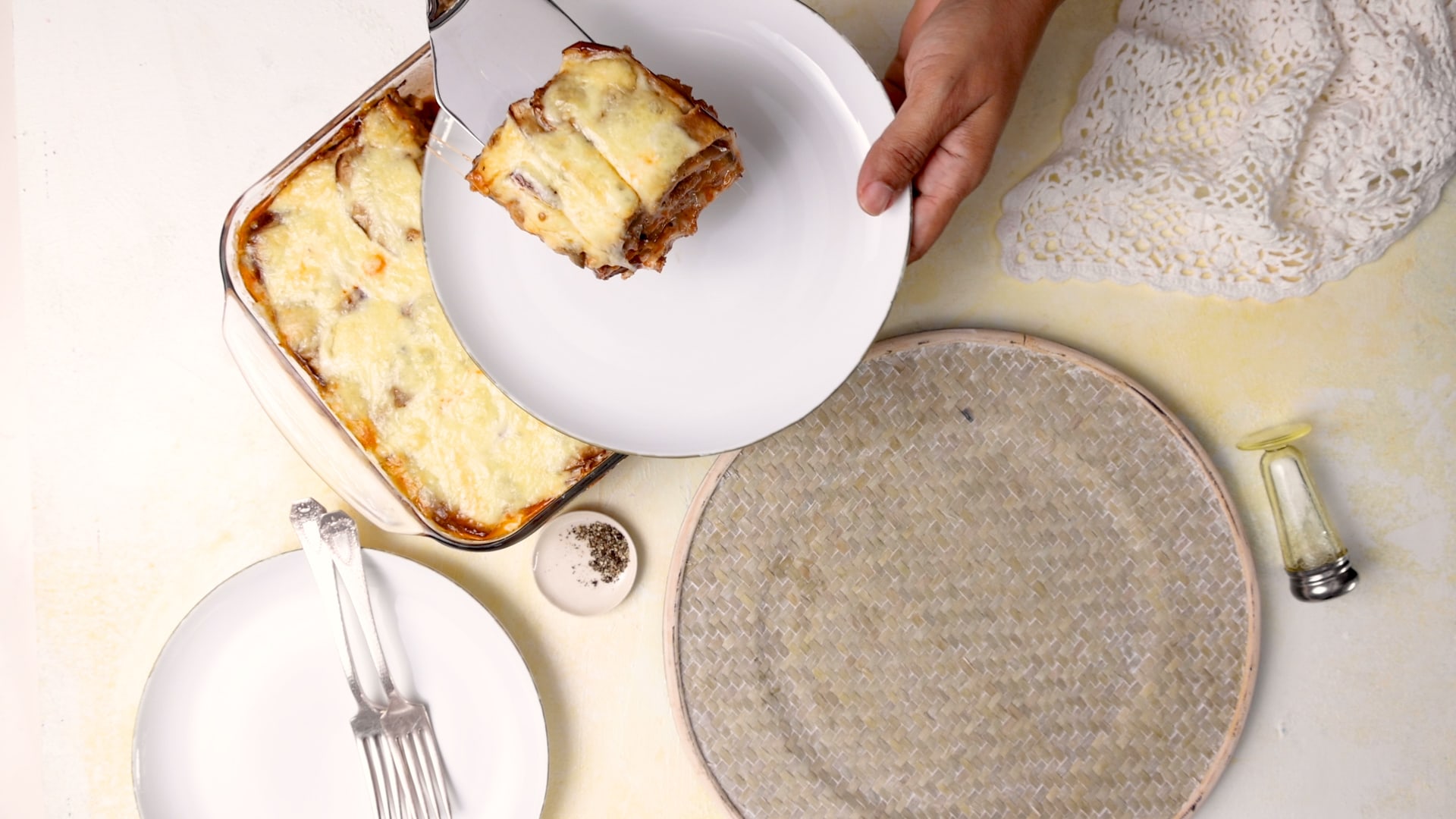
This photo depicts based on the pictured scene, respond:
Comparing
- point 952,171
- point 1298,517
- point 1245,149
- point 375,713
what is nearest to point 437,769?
point 375,713

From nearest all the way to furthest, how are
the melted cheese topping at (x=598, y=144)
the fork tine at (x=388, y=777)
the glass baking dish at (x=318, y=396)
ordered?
the melted cheese topping at (x=598, y=144) < the glass baking dish at (x=318, y=396) < the fork tine at (x=388, y=777)

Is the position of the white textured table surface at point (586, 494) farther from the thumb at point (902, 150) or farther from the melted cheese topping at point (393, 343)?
the thumb at point (902, 150)

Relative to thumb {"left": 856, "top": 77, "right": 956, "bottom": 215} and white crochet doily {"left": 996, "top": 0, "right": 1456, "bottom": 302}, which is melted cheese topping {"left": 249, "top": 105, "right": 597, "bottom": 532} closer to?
thumb {"left": 856, "top": 77, "right": 956, "bottom": 215}

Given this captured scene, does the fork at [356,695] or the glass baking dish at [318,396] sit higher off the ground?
the glass baking dish at [318,396]

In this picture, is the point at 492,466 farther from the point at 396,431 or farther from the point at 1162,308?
the point at 1162,308

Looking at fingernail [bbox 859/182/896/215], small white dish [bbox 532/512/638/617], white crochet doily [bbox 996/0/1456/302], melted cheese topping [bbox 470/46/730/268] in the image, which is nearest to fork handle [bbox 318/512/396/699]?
small white dish [bbox 532/512/638/617]

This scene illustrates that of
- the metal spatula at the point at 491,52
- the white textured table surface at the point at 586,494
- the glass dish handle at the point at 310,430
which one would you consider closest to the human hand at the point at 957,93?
the white textured table surface at the point at 586,494

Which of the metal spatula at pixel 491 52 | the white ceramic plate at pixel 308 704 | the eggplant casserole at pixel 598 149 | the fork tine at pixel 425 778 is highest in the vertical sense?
the metal spatula at pixel 491 52
